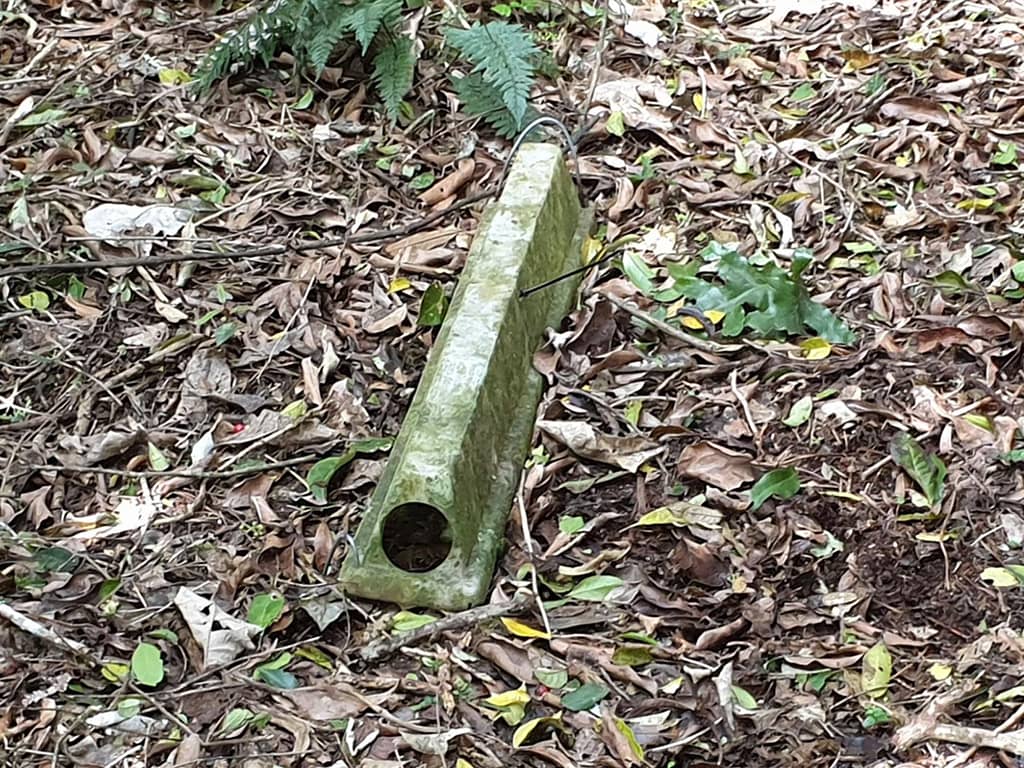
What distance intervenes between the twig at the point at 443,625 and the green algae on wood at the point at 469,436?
37 millimetres

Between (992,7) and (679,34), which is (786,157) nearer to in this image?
(679,34)

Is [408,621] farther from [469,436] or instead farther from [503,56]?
[503,56]

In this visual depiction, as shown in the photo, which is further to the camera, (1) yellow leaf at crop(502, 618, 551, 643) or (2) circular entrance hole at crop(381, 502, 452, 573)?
(2) circular entrance hole at crop(381, 502, 452, 573)

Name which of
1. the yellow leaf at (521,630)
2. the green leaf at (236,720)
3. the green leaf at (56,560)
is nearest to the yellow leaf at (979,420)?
the yellow leaf at (521,630)

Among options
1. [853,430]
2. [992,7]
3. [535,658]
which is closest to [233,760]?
[535,658]

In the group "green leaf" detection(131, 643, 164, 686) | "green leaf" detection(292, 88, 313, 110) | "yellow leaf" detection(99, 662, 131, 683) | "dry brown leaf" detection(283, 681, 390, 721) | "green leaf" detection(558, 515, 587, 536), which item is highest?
"green leaf" detection(292, 88, 313, 110)

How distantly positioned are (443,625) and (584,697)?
0.33 meters

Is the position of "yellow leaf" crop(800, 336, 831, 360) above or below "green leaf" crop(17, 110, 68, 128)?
below

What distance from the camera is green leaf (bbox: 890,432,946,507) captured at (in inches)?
104

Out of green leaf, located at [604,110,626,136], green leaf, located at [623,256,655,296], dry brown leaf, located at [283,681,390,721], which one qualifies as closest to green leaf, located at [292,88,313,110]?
green leaf, located at [604,110,626,136]

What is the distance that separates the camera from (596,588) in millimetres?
2574

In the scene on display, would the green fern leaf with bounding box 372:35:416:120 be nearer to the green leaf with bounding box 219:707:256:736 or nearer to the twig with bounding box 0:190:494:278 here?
the twig with bounding box 0:190:494:278

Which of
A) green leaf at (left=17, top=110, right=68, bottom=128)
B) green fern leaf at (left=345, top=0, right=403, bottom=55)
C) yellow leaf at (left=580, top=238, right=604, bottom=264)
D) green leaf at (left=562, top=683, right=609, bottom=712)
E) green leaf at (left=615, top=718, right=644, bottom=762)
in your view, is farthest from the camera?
green leaf at (left=17, top=110, right=68, bottom=128)

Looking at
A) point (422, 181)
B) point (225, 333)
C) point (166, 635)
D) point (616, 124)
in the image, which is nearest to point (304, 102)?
point (422, 181)
